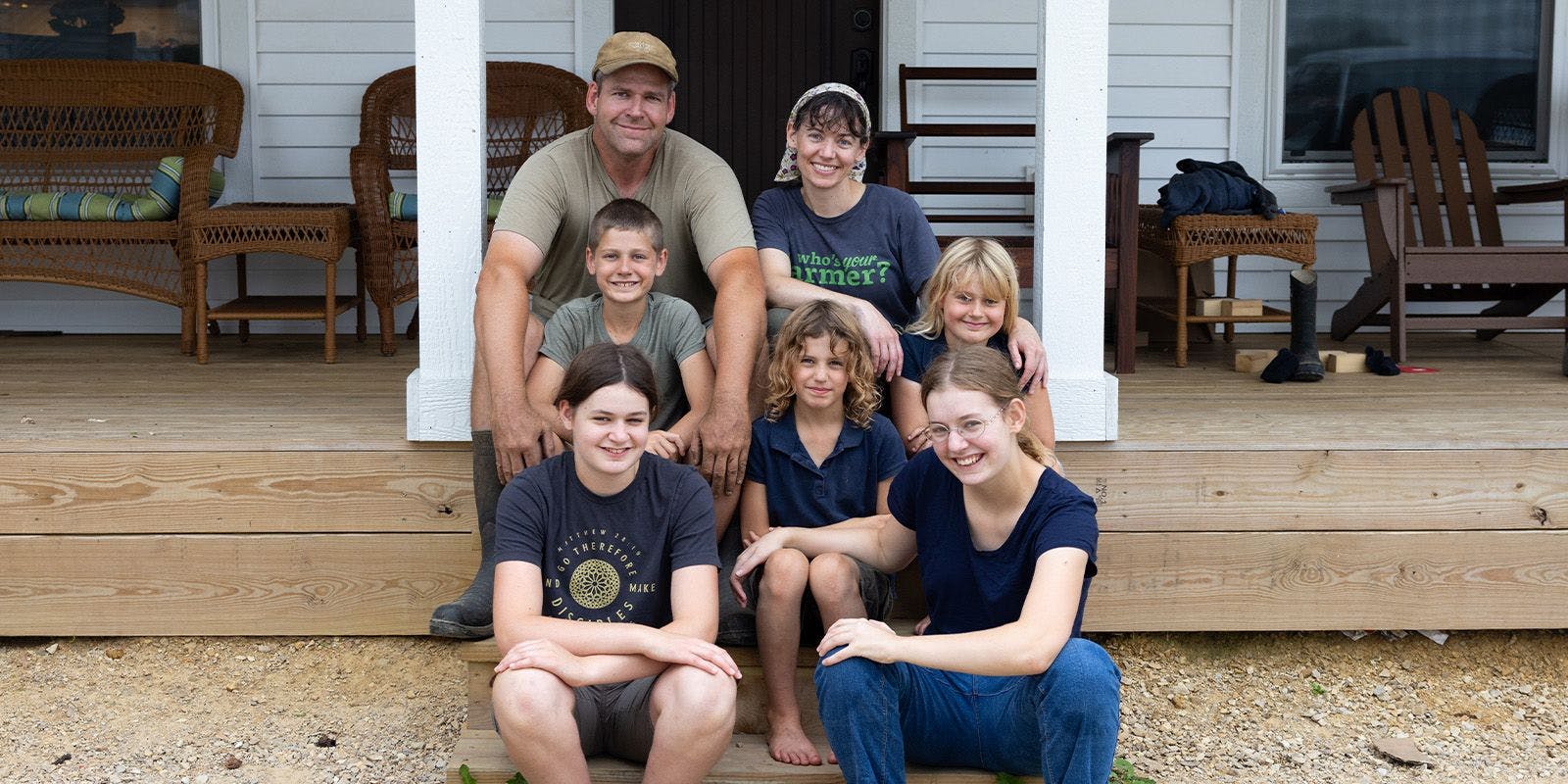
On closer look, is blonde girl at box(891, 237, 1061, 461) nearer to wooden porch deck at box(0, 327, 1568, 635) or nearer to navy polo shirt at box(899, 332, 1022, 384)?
navy polo shirt at box(899, 332, 1022, 384)

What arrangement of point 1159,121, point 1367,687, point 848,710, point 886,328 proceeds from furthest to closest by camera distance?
point 1159,121, point 1367,687, point 886,328, point 848,710

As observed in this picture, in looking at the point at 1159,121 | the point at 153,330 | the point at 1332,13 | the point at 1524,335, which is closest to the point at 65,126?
the point at 153,330

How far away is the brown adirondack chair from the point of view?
14.7 ft

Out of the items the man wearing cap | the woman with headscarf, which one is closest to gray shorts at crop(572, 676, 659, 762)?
the man wearing cap

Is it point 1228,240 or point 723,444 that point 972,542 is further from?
point 1228,240

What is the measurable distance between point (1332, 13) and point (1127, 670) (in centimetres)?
331

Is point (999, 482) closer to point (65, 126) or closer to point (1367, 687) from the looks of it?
point (1367, 687)

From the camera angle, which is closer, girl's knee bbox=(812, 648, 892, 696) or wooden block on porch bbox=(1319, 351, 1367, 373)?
girl's knee bbox=(812, 648, 892, 696)

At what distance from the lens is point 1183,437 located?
10.3ft

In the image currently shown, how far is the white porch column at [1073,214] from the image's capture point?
302 cm

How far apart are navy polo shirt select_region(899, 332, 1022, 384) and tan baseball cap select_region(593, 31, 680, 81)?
2.42ft

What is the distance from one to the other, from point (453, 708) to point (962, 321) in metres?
1.33

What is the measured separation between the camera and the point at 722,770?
7.71 ft

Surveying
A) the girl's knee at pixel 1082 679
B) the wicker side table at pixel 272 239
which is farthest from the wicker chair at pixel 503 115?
the girl's knee at pixel 1082 679
